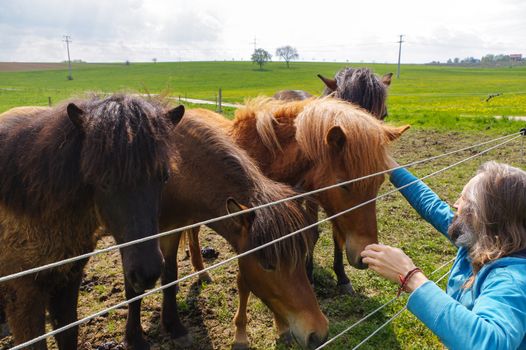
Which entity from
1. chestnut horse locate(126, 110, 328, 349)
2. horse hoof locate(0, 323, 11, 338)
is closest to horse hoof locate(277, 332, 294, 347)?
chestnut horse locate(126, 110, 328, 349)

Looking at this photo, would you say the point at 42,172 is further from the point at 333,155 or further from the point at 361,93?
the point at 361,93

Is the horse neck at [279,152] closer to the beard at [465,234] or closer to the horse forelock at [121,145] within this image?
the horse forelock at [121,145]

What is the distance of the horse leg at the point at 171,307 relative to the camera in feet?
12.4

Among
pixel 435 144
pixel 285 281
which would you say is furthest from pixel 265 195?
pixel 435 144

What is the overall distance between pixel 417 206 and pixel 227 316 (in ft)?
7.74

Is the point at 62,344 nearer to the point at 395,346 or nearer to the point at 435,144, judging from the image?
the point at 395,346

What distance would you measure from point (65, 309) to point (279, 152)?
2.28m

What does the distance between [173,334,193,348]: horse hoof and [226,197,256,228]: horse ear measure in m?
1.76

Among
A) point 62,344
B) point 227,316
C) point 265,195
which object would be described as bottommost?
point 227,316

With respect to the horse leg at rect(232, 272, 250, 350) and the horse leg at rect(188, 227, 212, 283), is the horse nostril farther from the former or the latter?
the horse leg at rect(188, 227, 212, 283)

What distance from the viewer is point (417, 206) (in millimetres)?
3027

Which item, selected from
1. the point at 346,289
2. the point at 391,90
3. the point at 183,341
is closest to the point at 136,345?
the point at 183,341

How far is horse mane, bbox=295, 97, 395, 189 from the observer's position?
10.2 ft

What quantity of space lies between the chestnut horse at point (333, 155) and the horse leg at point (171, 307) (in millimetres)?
1284
